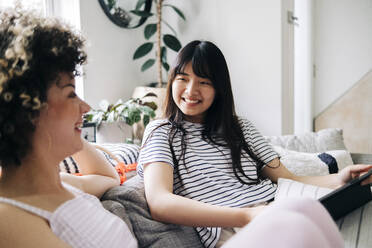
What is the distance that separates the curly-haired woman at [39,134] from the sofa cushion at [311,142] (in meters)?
1.26

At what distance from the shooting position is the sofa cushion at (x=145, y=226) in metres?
0.89

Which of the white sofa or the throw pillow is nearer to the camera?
the white sofa

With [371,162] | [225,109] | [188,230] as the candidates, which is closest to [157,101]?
[225,109]

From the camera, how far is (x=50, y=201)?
2.08 ft

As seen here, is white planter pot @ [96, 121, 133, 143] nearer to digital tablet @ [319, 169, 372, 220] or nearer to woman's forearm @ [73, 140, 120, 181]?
woman's forearm @ [73, 140, 120, 181]

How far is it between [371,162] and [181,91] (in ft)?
3.52

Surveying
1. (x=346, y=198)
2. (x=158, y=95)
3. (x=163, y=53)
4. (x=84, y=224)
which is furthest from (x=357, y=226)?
(x=163, y=53)

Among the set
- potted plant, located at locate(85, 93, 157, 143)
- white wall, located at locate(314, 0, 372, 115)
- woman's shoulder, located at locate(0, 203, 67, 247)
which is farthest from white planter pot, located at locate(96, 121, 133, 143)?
white wall, located at locate(314, 0, 372, 115)

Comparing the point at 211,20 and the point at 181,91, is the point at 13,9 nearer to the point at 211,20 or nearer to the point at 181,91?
the point at 181,91

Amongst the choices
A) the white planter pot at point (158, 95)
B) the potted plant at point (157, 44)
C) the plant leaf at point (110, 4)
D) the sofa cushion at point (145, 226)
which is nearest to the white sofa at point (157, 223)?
the sofa cushion at point (145, 226)

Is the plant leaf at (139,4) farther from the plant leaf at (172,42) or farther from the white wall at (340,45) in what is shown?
the white wall at (340,45)

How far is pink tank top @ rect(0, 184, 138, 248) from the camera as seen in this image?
62 cm

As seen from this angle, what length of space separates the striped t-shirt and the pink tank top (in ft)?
0.96

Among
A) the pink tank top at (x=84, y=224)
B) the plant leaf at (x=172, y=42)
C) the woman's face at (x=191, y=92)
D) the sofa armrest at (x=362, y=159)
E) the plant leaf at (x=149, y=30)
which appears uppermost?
the plant leaf at (x=149, y=30)
